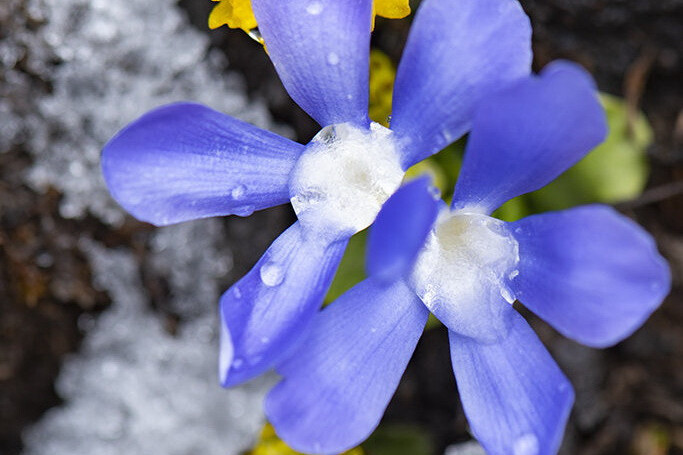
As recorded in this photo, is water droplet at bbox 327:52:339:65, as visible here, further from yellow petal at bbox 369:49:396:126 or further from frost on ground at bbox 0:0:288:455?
frost on ground at bbox 0:0:288:455

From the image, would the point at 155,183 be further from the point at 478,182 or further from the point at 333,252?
the point at 478,182

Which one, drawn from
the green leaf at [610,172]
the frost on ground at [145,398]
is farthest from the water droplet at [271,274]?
the frost on ground at [145,398]

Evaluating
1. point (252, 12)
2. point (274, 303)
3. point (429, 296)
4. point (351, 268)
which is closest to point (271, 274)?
point (274, 303)

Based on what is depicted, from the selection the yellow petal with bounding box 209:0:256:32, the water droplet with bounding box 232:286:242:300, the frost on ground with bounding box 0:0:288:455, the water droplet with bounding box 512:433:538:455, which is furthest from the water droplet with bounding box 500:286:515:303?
the frost on ground with bounding box 0:0:288:455

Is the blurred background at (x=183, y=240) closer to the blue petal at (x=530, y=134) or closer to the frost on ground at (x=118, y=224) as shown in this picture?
the frost on ground at (x=118, y=224)

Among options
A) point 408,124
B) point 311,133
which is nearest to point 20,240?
point 311,133

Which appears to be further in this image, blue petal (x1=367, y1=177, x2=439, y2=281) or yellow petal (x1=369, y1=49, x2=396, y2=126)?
yellow petal (x1=369, y1=49, x2=396, y2=126)
